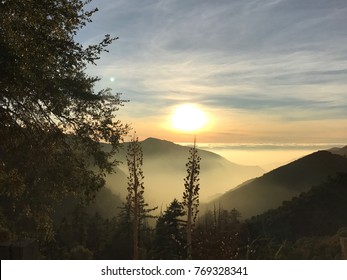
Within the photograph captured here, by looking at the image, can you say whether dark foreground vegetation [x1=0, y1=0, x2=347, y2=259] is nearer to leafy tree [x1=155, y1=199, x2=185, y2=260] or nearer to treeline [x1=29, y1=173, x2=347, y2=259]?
treeline [x1=29, y1=173, x2=347, y2=259]

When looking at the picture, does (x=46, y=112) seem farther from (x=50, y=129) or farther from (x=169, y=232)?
(x=169, y=232)

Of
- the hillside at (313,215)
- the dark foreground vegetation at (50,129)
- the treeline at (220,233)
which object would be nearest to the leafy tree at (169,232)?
the treeline at (220,233)

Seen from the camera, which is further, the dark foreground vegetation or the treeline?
the treeline

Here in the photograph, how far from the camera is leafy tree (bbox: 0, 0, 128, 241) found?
9.90m

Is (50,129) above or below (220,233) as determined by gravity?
A: above

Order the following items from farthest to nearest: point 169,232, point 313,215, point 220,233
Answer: point 313,215 → point 169,232 → point 220,233

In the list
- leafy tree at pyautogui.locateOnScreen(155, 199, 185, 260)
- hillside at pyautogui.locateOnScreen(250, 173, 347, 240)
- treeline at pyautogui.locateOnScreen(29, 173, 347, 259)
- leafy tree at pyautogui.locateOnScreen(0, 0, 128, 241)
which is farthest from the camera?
hillside at pyautogui.locateOnScreen(250, 173, 347, 240)

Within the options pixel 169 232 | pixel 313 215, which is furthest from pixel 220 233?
pixel 313 215

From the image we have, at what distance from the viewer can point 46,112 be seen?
44.6 ft


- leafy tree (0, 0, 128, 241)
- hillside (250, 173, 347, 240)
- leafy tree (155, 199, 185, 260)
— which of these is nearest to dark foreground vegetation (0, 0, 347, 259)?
leafy tree (0, 0, 128, 241)

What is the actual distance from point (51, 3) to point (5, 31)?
199 cm

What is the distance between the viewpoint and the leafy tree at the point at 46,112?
32.5 ft

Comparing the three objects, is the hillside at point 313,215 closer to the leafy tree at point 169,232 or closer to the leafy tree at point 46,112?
the leafy tree at point 169,232
